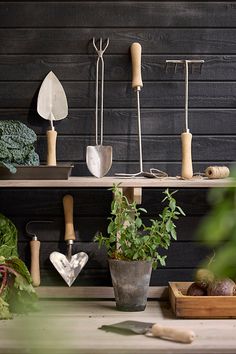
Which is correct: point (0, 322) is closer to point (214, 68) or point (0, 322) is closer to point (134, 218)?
point (134, 218)

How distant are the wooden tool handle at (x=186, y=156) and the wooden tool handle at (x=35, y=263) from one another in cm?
63

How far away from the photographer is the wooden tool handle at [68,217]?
2.19 m

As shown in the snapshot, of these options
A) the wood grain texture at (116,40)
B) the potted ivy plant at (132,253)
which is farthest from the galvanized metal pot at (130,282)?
the wood grain texture at (116,40)

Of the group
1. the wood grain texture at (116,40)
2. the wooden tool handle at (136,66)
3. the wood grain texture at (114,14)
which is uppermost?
the wood grain texture at (114,14)

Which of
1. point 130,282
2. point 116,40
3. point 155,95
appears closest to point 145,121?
point 155,95

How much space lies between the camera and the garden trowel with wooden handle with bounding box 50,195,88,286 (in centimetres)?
219

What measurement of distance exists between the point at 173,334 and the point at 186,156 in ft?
2.39

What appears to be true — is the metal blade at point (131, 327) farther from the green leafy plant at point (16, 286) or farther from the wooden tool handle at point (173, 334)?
the green leafy plant at point (16, 286)

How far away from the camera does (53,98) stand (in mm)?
2201

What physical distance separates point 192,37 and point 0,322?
1.30 metres

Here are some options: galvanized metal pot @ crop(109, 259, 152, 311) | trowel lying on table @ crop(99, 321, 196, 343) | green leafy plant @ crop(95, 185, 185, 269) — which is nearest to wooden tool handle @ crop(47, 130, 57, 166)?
green leafy plant @ crop(95, 185, 185, 269)

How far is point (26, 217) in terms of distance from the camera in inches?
88.2

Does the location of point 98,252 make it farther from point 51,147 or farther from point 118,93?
point 118,93

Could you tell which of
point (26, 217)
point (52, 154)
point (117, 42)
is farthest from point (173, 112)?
point (26, 217)
